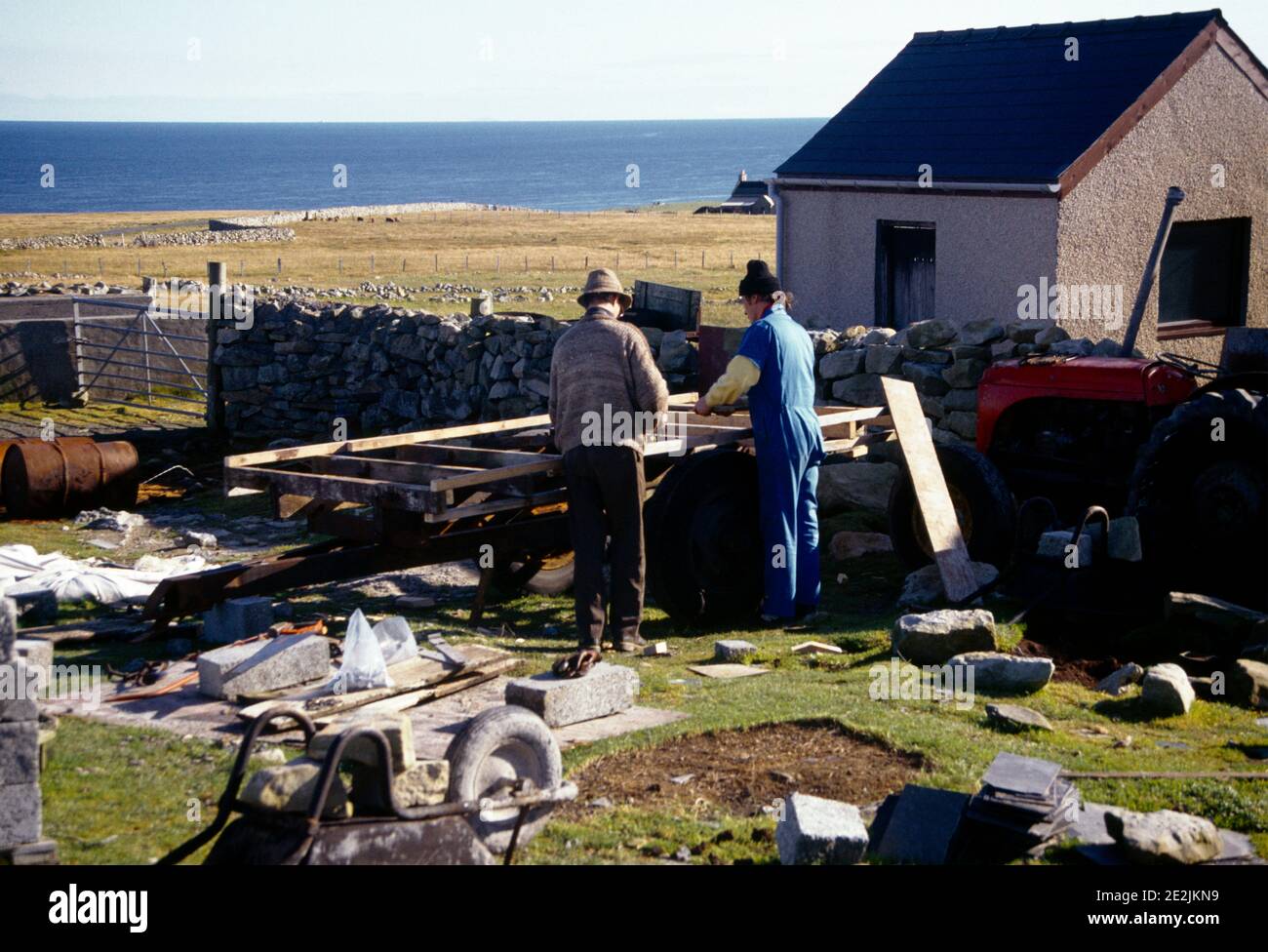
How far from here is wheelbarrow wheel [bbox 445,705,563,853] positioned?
527 cm

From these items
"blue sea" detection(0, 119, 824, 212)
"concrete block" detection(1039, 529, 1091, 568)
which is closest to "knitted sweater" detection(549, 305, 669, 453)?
"concrete block" detection(1039, 529, 1091, 568)

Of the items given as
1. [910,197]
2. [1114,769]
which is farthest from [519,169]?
[1114,769]

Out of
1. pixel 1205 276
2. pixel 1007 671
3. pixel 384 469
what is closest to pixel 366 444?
pixel 384 469

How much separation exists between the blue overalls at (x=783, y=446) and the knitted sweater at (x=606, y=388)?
0.92 metres

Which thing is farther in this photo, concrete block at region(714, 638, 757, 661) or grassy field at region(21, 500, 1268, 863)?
concrete block at region(714, 638, 757, 661)

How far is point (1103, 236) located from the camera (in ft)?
50.8

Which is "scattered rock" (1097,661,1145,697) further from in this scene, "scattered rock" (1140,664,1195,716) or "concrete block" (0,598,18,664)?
"concrete block" (0,598,18,664)

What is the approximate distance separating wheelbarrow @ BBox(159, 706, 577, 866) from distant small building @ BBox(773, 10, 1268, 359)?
11097 millimetres

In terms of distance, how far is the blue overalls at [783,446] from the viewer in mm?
9297

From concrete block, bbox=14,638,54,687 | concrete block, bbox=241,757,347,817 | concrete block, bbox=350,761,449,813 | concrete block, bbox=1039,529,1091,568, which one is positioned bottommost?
concrete block, bbox=14,638,54,687

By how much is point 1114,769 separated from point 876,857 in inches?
61.4

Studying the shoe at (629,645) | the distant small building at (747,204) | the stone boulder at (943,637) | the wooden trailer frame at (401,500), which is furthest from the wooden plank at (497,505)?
the distant small building at (747,204)

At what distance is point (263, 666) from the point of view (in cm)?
755
